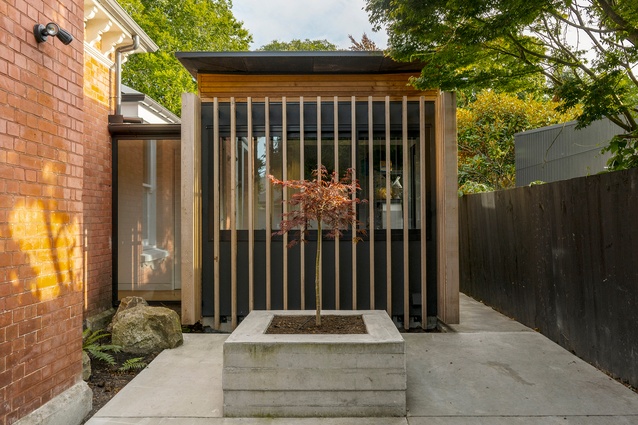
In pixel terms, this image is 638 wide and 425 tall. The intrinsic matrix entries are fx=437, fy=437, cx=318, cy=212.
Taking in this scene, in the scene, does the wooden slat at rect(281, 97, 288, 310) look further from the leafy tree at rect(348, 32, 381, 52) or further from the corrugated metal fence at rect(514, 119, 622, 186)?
the leafy tree at rect(348, 32, 381, 52)

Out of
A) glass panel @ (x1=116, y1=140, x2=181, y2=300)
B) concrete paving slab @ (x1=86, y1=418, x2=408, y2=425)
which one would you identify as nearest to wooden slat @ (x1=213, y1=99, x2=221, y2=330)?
glass panel @ (x1=116, y1=140, x2=181, y2=300)

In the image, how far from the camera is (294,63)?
6.61 m

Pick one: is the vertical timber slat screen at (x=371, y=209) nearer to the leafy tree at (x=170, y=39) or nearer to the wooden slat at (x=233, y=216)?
the wooden slat at (x=233, y=216)

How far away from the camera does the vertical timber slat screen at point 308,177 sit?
582cm

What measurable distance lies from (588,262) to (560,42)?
3402mm

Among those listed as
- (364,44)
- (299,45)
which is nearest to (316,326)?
(364,44)

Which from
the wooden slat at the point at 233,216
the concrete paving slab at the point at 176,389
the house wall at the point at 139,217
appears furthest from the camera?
the house wall at the point at 139,217

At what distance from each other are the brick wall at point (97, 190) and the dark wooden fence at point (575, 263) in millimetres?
5838

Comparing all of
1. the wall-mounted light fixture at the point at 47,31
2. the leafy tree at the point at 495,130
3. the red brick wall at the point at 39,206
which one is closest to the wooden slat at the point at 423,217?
the red brick wall at the point at 39,206

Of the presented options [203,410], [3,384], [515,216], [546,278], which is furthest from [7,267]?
[515,216]

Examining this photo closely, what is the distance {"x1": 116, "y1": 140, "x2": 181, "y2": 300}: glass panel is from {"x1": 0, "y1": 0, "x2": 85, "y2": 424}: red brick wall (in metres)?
3.35

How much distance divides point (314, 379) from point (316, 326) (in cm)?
70

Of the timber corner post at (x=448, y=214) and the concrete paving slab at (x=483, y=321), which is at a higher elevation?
the timber corner post at (x=448, y=214)

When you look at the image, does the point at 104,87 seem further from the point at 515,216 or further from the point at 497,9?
the point at 515,216
